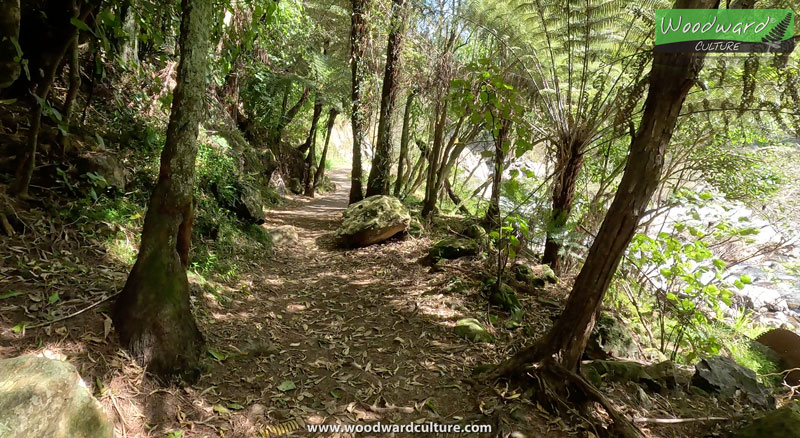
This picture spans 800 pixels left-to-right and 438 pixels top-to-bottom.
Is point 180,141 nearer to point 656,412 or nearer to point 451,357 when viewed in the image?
point 451,357

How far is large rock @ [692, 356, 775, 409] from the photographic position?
300cm

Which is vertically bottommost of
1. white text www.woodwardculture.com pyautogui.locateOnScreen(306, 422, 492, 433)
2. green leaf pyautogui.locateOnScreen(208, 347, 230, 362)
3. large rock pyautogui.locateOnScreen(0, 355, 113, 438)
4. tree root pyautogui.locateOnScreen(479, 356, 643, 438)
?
white text www.woodwardculture.com pyautogui.locateOnScreen(306, 422, 492, 433)

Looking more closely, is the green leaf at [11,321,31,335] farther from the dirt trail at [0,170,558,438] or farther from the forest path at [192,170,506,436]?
the forest path at [192,170,506,436]

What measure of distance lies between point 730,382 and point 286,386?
3.51m

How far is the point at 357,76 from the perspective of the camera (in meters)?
7.99

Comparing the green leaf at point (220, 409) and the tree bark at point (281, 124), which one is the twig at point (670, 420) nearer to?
the green leaf at point (220, 409)

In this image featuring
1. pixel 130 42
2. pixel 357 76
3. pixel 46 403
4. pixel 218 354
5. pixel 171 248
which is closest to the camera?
pixel 46 403

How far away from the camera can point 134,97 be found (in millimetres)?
4949

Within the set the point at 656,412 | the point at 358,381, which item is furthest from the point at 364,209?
the point at 656,412

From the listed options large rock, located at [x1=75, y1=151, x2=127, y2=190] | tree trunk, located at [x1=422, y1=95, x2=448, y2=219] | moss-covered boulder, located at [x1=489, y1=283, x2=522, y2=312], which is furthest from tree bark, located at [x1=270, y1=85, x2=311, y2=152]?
moss-covered boulder, located at [x1=489, y1=283, x2=522, y2=312]

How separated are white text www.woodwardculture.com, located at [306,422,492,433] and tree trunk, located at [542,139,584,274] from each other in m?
2.74

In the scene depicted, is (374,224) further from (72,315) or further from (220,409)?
(72,315)

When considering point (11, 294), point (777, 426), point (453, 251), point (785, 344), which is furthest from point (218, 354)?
point (785, 344)

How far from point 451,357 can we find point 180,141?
8.65ft
